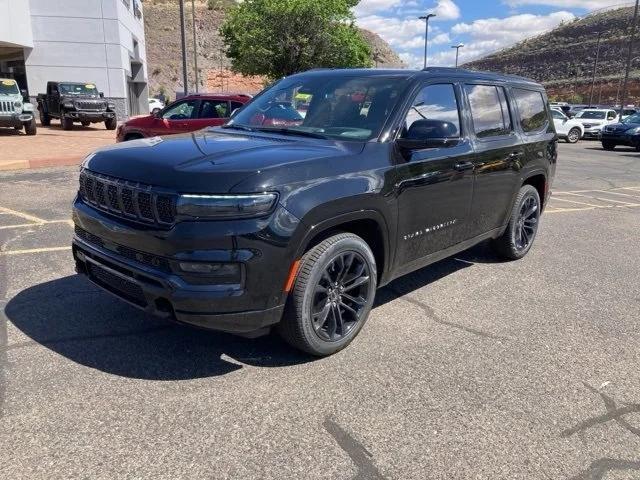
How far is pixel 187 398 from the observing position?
313 centimetres

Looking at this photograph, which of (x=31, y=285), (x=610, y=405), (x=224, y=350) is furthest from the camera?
(x=31, y=285)

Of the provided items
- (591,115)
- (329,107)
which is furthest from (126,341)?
(591,115)

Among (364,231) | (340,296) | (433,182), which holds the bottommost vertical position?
(340,296)

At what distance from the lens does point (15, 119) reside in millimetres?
18656

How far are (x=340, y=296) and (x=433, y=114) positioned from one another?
1.67 m

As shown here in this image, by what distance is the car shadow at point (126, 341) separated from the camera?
348cm

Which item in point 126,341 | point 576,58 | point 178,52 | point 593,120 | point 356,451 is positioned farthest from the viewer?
point 178,52

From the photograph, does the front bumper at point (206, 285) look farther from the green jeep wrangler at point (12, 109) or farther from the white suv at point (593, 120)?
the white suv at point (593, 120)

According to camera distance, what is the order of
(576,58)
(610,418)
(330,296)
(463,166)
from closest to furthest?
(610,418), (330,296), (463,166), (576,58)

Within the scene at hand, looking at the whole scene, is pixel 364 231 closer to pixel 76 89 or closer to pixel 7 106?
A: pixel 7 106

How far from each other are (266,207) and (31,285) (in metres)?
2.83

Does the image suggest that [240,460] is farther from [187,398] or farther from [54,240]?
[54,240]

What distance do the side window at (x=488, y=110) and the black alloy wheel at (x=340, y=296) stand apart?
1.89 meters

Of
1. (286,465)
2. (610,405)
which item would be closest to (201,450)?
(286,465)
